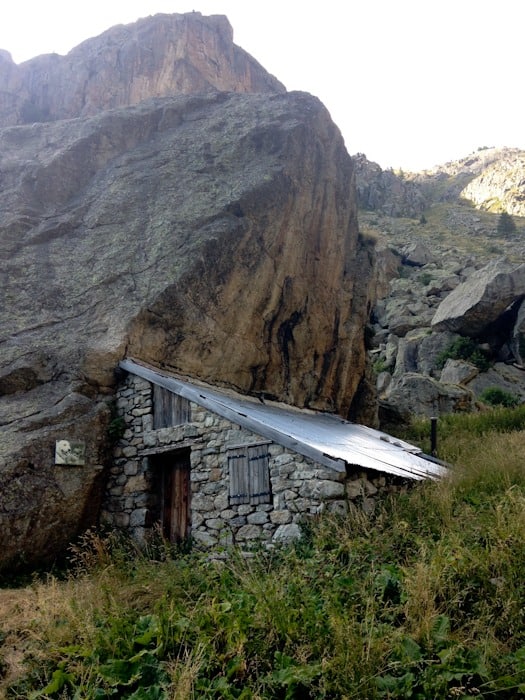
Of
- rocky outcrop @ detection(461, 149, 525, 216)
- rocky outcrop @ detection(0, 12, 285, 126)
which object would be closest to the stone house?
rocky outcrop @ detection(0, 12, 285, 126)

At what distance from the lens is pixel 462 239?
60469mm

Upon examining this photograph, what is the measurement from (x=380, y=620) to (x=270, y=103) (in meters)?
16.5

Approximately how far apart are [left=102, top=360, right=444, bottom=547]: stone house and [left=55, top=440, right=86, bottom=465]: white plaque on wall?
74 cm

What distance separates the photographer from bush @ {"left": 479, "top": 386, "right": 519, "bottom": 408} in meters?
25.1

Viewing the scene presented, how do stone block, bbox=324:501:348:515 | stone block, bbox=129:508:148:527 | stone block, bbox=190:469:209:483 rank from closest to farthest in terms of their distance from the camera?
stone block, bbox=324:501:348:515, stone block, bbox=190:469:209:483, stone block, bbox=129:508:148:527

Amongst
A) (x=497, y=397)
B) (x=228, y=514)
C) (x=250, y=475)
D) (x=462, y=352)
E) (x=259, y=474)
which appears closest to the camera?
(x=259, y=474)

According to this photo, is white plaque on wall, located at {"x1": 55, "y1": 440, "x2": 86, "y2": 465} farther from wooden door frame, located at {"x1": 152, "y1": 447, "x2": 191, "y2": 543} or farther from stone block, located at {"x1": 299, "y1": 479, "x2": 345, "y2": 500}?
stone block, located at {"x1": 299, "y1": 479, "x2": 345, "y2": 500}

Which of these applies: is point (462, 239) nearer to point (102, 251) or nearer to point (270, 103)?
point (270, 103)

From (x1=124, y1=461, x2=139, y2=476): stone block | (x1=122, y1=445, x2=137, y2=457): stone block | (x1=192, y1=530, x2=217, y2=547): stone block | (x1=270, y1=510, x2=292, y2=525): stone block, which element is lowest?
(x1=192, y1=530, x2=217, y2=547): stone block

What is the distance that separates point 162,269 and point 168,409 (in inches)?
161

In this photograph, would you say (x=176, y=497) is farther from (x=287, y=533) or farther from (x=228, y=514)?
(x=287, y=533)

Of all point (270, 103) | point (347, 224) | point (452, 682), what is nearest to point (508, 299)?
point (347, 224)

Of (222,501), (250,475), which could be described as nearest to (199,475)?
(222,501)

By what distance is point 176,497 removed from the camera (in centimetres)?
1055
